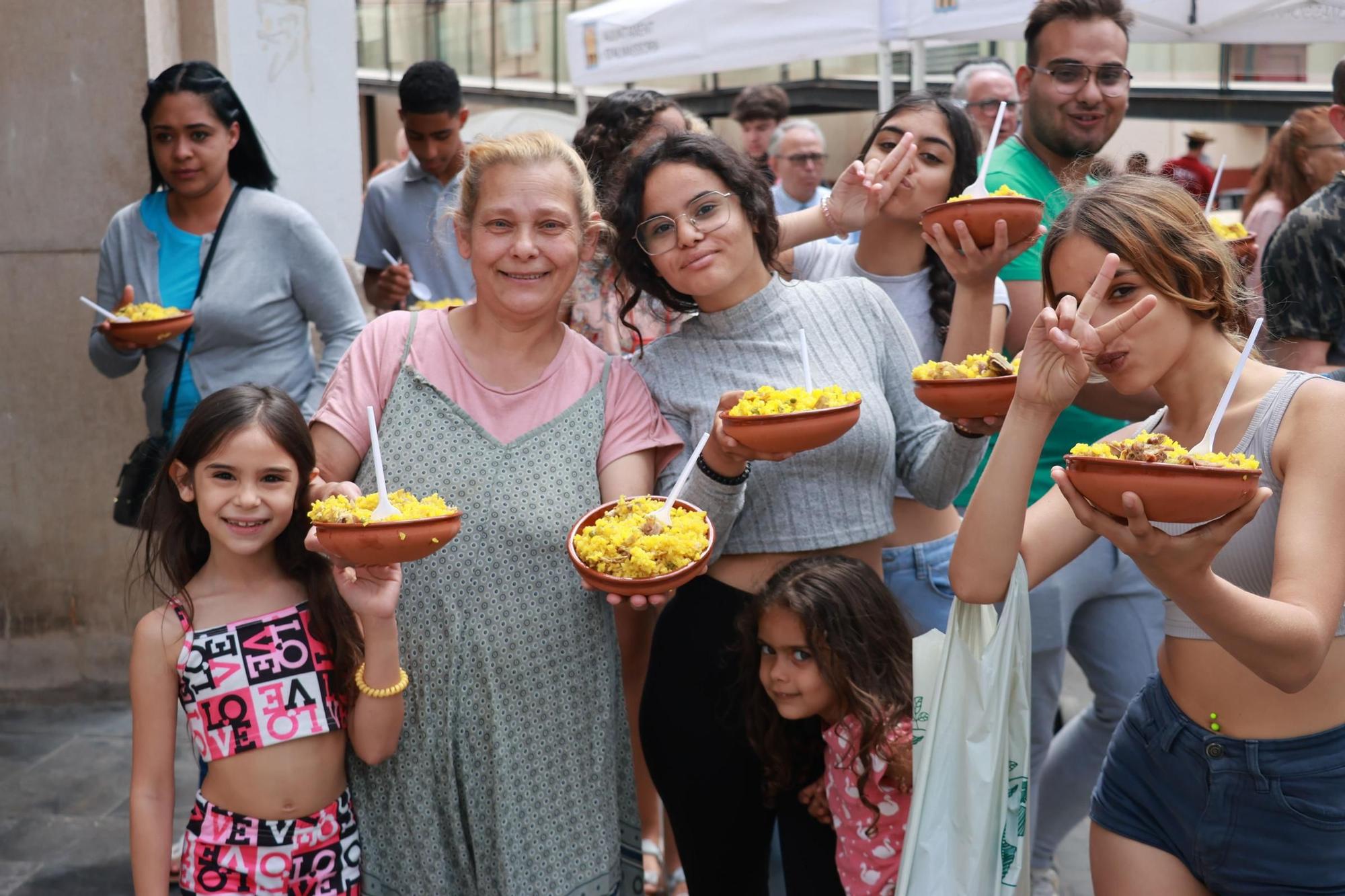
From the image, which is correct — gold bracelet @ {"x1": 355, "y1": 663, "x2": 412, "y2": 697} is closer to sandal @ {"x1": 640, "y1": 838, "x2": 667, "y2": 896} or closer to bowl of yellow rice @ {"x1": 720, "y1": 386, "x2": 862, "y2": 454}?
bowl of yellow rice @ {"x1": 720, "y1": 386, "x2": 862, "y2": 454}

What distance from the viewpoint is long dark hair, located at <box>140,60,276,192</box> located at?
153 inches

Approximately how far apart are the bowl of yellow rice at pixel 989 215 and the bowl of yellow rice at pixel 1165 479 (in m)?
0.84

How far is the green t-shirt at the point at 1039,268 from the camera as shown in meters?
3.37

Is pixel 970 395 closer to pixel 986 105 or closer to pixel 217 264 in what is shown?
pixel 217 264

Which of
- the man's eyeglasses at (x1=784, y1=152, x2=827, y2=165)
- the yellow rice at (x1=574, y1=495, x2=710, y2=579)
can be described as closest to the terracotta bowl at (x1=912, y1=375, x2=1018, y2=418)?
the yellow rice at (x1=574, y1=495, x2=710, y2=579)

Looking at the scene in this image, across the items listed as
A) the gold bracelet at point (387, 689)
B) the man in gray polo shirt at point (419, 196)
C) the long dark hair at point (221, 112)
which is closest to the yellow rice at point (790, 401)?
the gold bracelet at point (387, 689)

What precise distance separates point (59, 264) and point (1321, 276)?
170 inches

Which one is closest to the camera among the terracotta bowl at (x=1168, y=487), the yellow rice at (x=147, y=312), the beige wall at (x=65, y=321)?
the terracotta bowl at (x=1168, y=487)

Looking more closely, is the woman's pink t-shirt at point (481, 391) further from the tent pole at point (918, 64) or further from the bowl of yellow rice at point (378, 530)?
the tent pole at point (918, 64)

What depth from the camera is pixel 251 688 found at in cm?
262

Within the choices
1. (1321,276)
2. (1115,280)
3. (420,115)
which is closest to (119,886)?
(420,115)

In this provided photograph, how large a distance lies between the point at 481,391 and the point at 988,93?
3.95 m

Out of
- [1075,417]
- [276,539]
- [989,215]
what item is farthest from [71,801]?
[989,215]

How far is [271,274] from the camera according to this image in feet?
12.9
